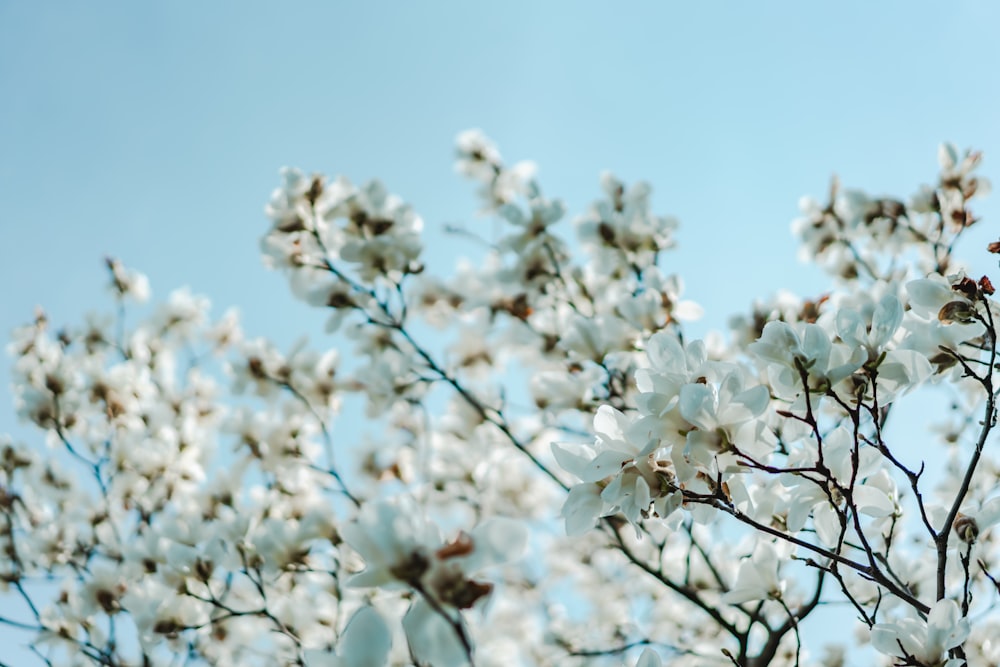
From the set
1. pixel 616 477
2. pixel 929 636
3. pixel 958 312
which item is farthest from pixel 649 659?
pixel 958 312

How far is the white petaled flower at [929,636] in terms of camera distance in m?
0.99

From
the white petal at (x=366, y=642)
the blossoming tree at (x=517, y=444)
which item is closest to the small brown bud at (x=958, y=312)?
the blossoming tree at (x=517, y=444)

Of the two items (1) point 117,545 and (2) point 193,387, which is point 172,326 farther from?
(1) point 117,545

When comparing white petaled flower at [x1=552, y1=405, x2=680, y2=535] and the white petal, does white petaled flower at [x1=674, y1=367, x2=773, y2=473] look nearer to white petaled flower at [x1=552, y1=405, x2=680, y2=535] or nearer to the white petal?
white petaled flower at [x1=552, y1=405, x2=680, y2=535]

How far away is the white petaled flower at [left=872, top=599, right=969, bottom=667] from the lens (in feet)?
3.24

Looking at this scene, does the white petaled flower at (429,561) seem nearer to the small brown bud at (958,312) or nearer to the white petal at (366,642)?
the white petal at (366,642)

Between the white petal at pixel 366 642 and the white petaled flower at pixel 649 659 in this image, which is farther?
the white petaled flower at pixel 649 659

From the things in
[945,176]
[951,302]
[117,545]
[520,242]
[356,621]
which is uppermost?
[945,176]

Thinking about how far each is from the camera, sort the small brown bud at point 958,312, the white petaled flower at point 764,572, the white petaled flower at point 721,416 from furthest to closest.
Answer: the white petaled flower at point 764,572
the small brown bud at point 958,312
the white petaled flower at point 721,416

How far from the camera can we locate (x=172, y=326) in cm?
351

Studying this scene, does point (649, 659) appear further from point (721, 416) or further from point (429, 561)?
point (429, 561)

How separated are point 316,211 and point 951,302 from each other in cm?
178

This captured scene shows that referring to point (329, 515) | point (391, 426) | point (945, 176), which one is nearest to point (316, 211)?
point (329, 515)

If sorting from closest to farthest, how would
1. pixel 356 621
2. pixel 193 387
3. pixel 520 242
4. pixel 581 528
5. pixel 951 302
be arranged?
pixel 356 621 → pixel 581 528 → pixel 951 302 → pixel 520 242 → pixel 193 387
